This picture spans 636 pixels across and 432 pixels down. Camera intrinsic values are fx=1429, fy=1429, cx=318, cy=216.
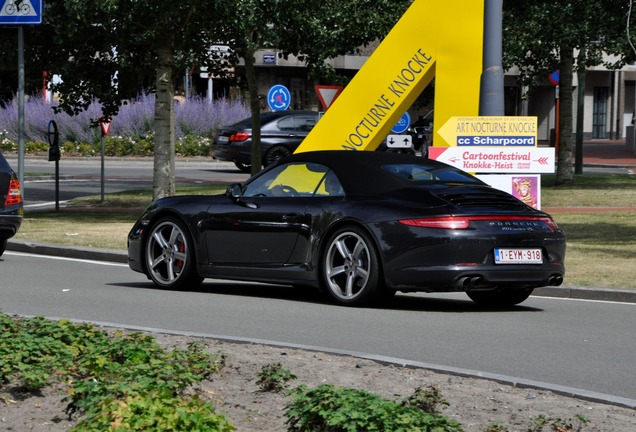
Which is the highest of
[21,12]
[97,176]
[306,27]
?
[306,27]

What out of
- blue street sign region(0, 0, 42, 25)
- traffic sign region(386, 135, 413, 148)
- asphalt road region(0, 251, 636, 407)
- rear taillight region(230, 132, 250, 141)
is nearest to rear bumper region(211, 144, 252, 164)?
rear taillight region(230, 132, 250, 141)

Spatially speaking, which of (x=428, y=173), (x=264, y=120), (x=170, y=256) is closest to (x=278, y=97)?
(x=264, y=120)

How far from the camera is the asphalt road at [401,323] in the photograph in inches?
344

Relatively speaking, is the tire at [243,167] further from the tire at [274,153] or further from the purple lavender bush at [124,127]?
the purple lavender bush at [124,127]

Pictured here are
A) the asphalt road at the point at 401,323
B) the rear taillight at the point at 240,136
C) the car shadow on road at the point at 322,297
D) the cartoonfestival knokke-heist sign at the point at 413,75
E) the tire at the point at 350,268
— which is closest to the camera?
the asphalt road at the point at 401,323

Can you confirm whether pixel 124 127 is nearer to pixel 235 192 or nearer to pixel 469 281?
pixel 235 192

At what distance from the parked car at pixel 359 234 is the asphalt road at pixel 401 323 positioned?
26 cm

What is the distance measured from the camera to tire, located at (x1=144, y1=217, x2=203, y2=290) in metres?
13.4

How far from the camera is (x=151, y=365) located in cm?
729

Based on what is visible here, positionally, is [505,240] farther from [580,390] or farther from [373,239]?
[580,390]

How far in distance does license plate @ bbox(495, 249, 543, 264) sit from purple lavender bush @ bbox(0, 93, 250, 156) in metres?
34.2

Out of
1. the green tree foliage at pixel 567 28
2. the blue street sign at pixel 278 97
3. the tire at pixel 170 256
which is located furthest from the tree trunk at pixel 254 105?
the tire at pixel 170 256

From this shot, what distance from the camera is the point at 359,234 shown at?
11.9m

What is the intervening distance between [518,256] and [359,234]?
1324mm
